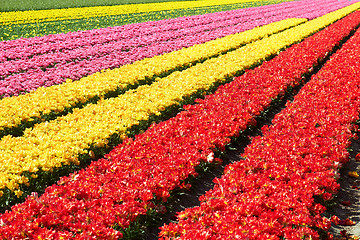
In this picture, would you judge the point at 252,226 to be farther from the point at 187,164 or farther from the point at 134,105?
the point at 134,105

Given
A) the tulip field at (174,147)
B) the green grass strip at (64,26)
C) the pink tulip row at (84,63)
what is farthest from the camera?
the green grass strip at (64,26)

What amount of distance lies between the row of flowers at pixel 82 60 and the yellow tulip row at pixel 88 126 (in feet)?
12.4

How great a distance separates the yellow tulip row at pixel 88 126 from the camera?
561 cm

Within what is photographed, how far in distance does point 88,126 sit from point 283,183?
4.50 m

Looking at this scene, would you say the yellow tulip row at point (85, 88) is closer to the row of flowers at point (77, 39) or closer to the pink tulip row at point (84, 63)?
the pink tulip row at point (84, 63)

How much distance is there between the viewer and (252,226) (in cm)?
393

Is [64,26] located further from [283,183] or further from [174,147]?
[283,183]

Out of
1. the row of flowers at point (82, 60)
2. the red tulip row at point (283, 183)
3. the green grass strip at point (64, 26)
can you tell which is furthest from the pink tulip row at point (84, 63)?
the red tulip row at point (283, 183)

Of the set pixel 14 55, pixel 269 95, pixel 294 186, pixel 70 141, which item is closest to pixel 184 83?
pixel 269 95

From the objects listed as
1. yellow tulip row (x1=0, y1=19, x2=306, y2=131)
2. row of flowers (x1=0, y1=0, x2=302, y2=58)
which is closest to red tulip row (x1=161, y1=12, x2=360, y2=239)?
yellow tulip row (x1=0, y1=19, x2=306, y2=131)

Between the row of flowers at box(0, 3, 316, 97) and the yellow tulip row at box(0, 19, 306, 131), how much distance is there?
1.27 m

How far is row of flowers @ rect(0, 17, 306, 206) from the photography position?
220 inches

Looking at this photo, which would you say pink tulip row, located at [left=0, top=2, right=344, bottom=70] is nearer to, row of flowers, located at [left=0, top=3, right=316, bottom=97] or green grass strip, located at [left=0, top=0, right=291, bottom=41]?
row of flowers, located at [left=0, top=3, right=316, bottom=97]

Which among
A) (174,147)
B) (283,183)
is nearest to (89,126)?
(174,147)
